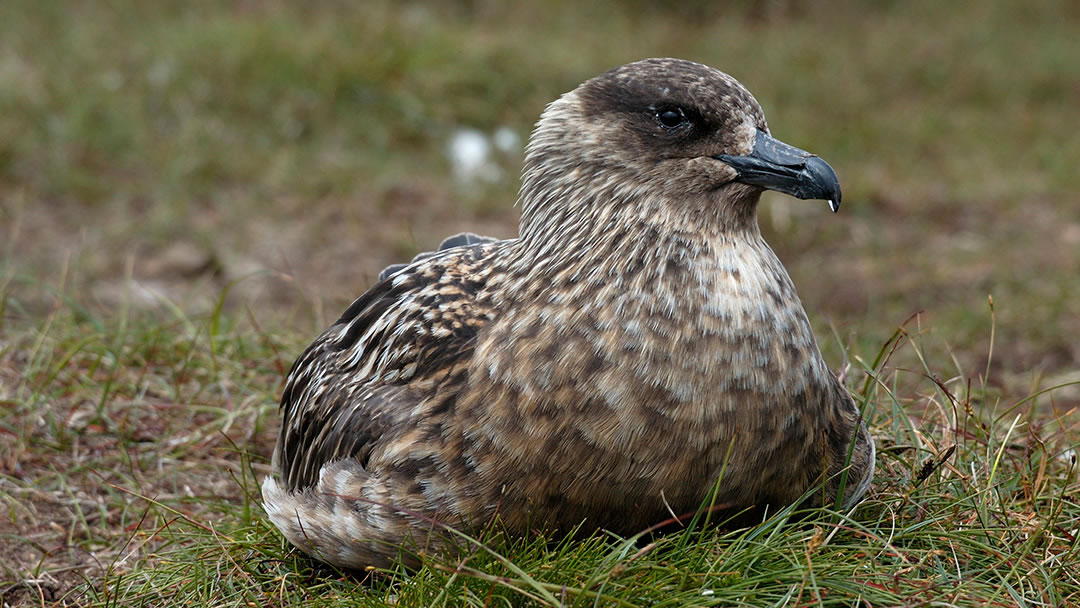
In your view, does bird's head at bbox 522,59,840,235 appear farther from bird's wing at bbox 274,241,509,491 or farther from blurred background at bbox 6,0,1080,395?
blurred background at bbox 6,0,1080,395

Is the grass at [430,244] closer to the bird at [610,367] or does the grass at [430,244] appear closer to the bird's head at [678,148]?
the bird at [610,367]

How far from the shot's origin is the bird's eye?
116 inches

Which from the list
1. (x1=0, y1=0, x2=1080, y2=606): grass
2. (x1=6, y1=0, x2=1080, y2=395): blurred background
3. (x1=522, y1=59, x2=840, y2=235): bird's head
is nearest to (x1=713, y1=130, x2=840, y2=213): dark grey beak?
(x1=522, y1=59, x2=840, y2=235): bird's head

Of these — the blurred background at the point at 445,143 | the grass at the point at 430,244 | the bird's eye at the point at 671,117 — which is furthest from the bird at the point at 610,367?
the blurred background at the point at 445,143

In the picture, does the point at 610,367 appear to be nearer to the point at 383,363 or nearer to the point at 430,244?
the point at 383,363

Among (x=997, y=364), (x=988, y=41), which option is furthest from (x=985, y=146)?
(x=997, y=364)

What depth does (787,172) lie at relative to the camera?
2.88 metres

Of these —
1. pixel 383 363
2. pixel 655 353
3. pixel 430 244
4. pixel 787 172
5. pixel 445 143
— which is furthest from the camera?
pixel 445 143

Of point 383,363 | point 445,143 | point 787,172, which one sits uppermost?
point 787,172

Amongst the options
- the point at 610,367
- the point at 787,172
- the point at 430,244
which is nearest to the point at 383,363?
the point at 610,367

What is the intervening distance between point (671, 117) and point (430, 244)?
417cm

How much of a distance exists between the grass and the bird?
0.10 meters

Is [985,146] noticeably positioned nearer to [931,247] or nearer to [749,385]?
[931,247]

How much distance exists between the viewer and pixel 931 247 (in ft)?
24.1
